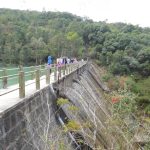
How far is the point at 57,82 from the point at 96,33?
74473 millimetres

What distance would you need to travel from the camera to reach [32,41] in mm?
72625

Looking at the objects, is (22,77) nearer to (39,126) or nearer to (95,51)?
(39,126)

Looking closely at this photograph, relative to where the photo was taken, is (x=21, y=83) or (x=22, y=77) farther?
(x=21, y=83)

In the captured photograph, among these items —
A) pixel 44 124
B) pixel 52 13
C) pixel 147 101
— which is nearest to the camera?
pixel 44 124

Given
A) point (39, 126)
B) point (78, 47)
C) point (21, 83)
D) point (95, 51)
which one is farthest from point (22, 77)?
point (78, 47)

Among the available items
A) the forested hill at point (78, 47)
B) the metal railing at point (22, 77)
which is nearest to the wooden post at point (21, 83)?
the metal railing at point (22, 77)

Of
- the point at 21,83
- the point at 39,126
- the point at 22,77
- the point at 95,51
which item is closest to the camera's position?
the point at 22,77

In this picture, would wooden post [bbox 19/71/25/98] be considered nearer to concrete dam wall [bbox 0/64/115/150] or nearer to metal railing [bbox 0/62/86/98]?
metal railing [bbox 0/62/86/98]

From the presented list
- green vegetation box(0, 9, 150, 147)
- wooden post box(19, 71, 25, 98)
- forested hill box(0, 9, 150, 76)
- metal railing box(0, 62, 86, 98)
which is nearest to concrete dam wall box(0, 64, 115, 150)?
wooden post box(19, 71, 25, 98)

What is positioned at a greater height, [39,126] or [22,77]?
[22,77]

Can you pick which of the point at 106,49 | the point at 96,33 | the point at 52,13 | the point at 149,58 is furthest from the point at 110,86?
the point at 52,13

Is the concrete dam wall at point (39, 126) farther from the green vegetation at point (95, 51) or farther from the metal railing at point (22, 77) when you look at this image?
the green vegetation at point (95, 51)

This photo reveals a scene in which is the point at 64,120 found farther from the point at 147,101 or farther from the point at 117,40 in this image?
the point at 117,40

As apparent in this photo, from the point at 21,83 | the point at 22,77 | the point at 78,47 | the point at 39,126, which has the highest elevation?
the point at 22,77
